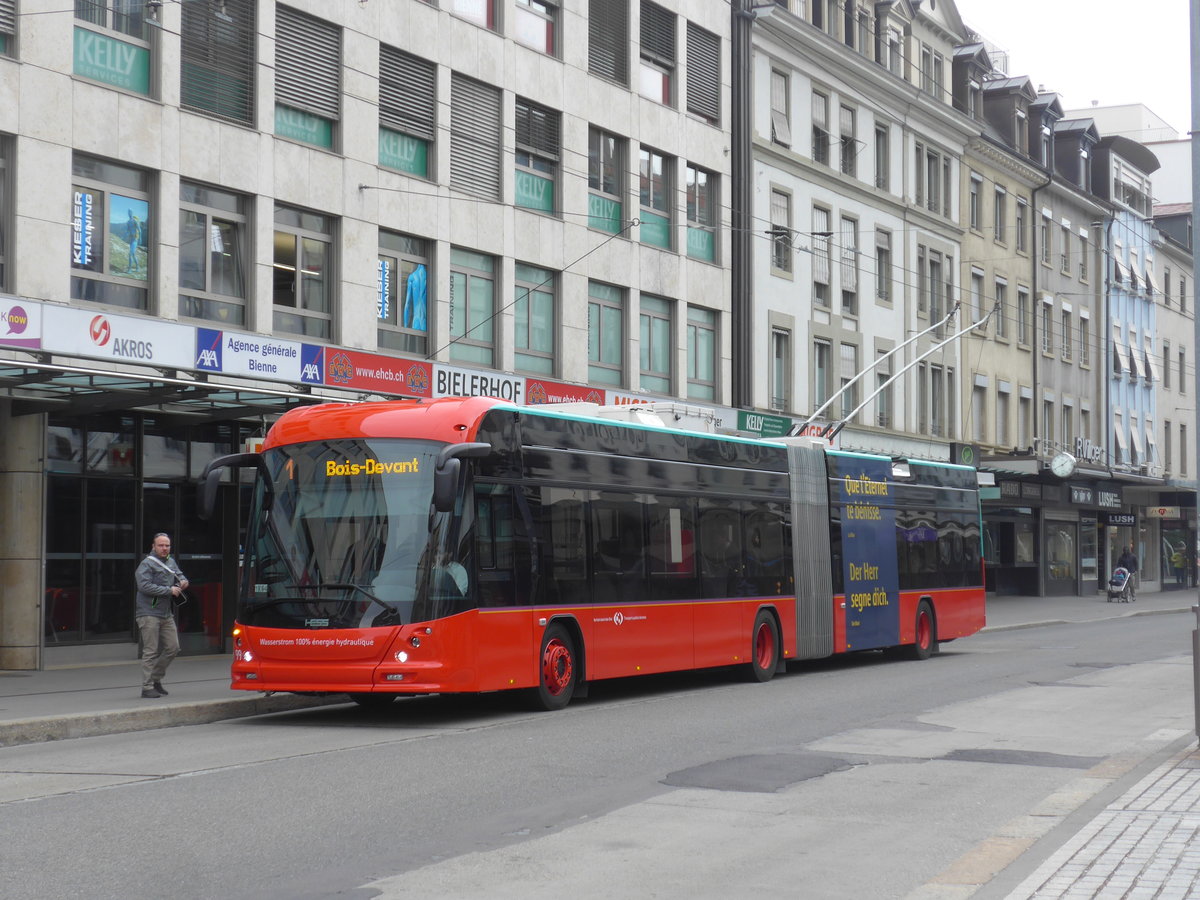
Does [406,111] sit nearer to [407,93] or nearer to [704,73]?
[407,93]

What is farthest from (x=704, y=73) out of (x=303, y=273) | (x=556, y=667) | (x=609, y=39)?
(x=556, y=667)

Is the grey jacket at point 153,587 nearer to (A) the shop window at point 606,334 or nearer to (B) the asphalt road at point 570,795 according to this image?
(B) the asphalt road at point 570,795

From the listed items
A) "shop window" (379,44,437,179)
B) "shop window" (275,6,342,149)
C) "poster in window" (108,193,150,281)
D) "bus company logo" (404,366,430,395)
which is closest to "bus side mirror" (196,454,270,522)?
"poster in window" (108,193,150,281)

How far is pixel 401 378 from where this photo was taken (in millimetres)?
24688

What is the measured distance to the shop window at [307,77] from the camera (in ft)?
78.4

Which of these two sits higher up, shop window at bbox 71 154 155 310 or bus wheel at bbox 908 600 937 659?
shop window at bbox 71 154 155 310

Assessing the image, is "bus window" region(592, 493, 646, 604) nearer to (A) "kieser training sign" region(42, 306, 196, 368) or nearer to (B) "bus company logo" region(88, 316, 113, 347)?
(A) "kieser training sign" region(42, 306, 196, 368)

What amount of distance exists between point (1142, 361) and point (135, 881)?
205ft

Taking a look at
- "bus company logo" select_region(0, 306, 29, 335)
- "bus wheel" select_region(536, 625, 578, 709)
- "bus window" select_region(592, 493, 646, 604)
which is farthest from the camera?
"bus company logo" select_region(0, 306, 29, 335)

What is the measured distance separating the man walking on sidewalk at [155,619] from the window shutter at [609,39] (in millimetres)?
16913

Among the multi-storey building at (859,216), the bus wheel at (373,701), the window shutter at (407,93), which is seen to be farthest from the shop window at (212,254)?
the multi-storey building at (859,216)

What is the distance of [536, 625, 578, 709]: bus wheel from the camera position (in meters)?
16.1

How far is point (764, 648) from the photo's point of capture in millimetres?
20750

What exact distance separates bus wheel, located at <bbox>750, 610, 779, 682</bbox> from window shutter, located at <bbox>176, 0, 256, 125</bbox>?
400 inches
